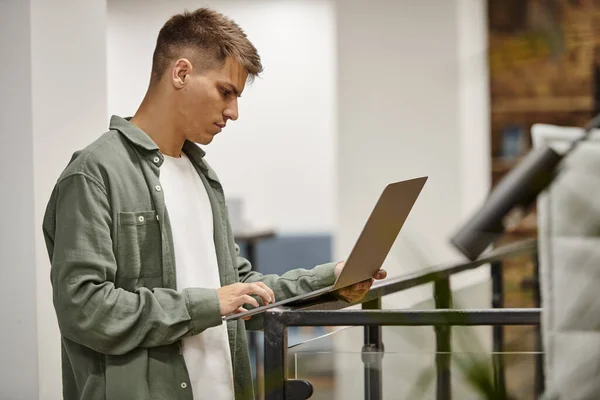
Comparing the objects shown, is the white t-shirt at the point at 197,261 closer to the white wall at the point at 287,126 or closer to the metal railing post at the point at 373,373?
the metal railing post at the point at 373,373

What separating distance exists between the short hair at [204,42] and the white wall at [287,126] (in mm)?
4551

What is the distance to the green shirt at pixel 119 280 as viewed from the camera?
4.66 ft

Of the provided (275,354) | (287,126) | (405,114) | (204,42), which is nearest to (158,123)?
(204,42)

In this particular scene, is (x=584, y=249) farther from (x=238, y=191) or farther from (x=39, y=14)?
(x=238, y=191)

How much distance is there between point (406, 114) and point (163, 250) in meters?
2.41

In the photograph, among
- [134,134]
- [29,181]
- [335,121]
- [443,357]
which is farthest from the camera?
[335,121]

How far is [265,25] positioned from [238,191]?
1.26 metres

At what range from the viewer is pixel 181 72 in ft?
5.39

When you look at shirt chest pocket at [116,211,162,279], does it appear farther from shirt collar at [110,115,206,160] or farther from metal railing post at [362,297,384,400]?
metal railing post at [362,297,384,400]

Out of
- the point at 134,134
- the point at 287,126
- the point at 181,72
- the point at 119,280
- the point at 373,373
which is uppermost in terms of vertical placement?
the point at 287,126

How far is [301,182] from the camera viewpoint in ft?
20.8

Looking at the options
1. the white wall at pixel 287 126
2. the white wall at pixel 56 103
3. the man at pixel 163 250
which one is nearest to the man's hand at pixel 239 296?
the man at pixel 163 250

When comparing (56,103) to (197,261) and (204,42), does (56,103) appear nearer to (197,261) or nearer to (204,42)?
(204,42)

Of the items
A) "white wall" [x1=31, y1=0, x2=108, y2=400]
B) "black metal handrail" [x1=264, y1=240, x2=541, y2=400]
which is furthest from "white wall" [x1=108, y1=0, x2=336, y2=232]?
"black metal handrail" [x1=264, y1=240, x2=541, y2=400]
